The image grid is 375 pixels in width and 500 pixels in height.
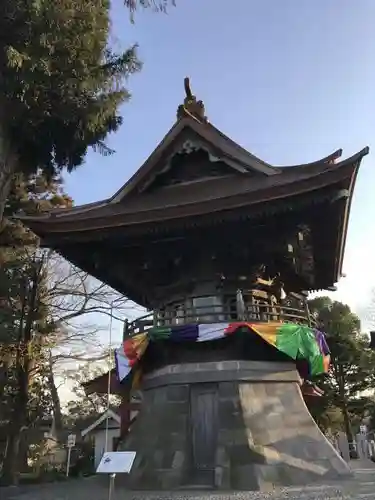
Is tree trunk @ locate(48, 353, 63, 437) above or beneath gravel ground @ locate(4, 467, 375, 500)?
above

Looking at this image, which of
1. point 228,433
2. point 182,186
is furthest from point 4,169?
point 228,433

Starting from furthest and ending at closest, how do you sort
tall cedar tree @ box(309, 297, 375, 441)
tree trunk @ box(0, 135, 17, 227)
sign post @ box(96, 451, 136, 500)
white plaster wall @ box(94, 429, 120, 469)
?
1. tall cedar tree @ box(309, 297, 375, 441)
2. white plaster wall @ box(94, 429, 120, 469)
3. tree trunk @ box(0, 135, 17, 227)
4. sign post @ box(96, 451, 136, 500)

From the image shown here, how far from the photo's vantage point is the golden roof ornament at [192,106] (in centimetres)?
1234

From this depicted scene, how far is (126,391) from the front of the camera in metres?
12.4

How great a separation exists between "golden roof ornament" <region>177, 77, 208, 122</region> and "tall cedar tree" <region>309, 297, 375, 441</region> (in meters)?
18.5

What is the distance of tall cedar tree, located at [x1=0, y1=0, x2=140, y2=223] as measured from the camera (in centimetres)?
1034

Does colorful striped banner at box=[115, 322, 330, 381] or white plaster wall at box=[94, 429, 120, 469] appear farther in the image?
white plaster wall at box=[94, 429, 120, 469]

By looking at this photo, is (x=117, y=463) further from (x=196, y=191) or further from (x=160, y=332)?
(x=196, y=191)

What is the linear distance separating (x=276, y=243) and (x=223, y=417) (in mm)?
3894

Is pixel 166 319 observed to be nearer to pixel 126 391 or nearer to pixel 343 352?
pixel 126 391

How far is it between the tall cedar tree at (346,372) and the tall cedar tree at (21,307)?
16.7m

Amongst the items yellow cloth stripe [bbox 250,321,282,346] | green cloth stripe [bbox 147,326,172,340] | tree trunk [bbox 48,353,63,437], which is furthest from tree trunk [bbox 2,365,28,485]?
yellow cloth stripe [bbox 250,321,282,346]

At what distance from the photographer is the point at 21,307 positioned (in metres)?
19.0

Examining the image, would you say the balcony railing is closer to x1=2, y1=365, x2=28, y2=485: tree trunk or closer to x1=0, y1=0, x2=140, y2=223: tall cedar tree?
x1=0, y1=0, x2=140, y2=223: tall cedar tree
